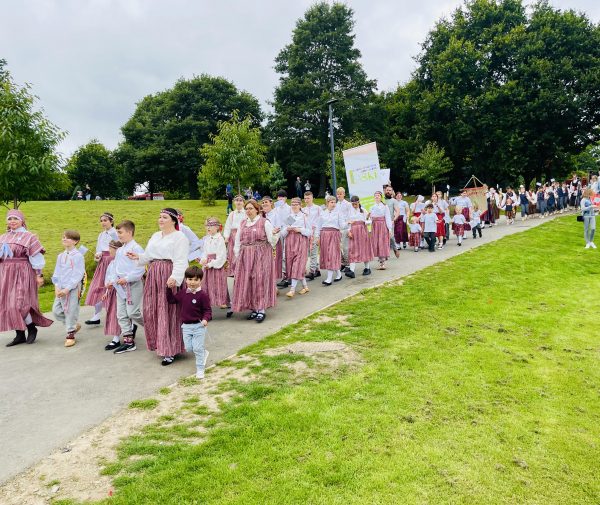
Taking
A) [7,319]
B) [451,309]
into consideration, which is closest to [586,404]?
[451,309]

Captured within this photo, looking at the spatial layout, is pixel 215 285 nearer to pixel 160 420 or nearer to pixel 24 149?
pixel 160 420

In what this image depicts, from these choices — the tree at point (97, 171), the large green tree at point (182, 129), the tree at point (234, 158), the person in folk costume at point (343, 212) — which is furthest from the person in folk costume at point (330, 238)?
the tree at point (97, 171)

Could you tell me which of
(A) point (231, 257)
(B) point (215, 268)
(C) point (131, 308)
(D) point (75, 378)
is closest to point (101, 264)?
(B) point (215, 268)

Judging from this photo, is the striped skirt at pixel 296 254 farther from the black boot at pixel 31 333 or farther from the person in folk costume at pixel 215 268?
the black boot at pixel 31 333

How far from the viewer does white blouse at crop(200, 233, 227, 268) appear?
8930mm

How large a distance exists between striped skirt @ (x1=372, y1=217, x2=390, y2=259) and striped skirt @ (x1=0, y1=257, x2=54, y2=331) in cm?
838

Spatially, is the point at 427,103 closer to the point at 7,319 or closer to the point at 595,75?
the point at 595,75

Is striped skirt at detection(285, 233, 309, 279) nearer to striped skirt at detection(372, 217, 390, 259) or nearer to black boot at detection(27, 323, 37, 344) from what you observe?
striped skirt at detection(372, 217, 390, 259)

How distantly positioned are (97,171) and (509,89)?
45.5m

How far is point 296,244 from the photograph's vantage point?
10.2 metres

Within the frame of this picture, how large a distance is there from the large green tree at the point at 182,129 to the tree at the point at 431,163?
771 inches

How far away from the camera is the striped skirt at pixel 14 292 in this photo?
741 centimetres

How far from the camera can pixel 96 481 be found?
372cm

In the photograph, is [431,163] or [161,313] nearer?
[161,313]
